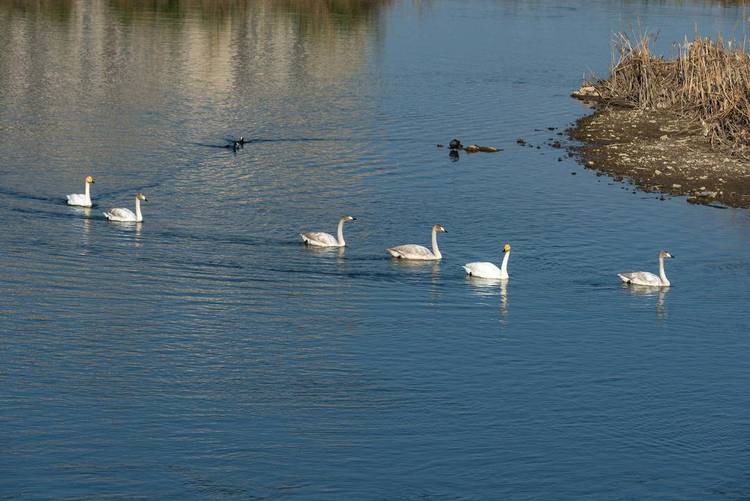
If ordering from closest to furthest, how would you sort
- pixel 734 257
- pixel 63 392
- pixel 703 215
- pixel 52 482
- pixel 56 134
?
pixel 52 482, pixel 63 392, pixel 734 257, pixel 703 215, pixel 56 134

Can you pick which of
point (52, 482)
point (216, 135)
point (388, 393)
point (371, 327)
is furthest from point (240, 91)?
point (52, 482)

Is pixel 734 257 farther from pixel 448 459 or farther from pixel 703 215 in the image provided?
pixel 448 459

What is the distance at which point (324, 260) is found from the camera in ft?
116

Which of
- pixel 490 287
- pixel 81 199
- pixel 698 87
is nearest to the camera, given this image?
pixel 490 287

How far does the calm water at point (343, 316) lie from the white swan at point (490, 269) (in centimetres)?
47

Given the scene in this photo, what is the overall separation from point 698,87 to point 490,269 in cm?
2611

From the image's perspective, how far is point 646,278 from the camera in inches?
1332

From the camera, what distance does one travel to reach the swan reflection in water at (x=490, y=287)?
32.9 meters

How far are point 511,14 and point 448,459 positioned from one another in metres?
89.0

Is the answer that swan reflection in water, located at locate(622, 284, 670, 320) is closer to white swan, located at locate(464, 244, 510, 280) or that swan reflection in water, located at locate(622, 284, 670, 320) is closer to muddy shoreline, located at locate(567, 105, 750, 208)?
white swan, located at locate(464, 244, 510, 280)

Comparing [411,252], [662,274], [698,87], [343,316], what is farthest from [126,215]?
[698,87]

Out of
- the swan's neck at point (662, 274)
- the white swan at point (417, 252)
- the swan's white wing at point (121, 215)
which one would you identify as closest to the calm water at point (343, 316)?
the white swan at point (417, 252)

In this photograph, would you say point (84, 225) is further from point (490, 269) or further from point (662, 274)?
point (662, 274)

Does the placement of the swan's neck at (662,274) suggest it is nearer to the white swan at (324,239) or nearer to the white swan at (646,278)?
the white swan at (646,278)
